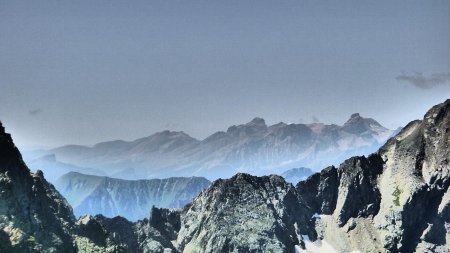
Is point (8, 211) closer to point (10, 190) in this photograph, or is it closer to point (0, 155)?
point (10, 190)

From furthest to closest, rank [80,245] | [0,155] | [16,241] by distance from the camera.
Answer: [80,245] → [0,155] → [16,241]

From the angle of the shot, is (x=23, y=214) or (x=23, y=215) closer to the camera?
(x=23, y=215)

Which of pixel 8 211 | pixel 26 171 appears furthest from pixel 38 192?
pixel 8 211

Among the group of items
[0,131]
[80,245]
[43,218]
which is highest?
[0,131]

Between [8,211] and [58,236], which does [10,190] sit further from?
[58,236]

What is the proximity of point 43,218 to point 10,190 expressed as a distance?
15.8 meters

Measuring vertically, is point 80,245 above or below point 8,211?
below

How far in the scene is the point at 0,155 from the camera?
583 ft

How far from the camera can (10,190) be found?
6781 inches

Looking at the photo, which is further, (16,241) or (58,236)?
(58,236)

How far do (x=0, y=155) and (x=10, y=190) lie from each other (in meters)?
13.3

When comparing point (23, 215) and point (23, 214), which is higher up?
point (23, 214)

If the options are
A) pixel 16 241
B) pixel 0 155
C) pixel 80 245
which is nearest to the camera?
pixel 16 241

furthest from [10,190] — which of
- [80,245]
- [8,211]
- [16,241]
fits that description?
[80,245]
